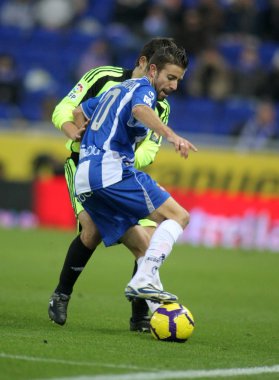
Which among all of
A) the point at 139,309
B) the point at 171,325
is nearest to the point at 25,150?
the point at 139,309

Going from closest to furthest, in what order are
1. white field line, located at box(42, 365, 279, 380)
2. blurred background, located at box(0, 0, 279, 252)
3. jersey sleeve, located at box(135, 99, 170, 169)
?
white field line, located at box(42, 365, 279, 380) → jersey sleeve, located at box(135, 99, 170, 169) → blurred background, located at box(0, 0, 279, 252)

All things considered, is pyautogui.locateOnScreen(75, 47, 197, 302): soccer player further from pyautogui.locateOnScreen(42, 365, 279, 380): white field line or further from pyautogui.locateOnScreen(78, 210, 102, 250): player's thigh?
pyautogui.locateOnScreen(42, 365, 279, 380): white field line

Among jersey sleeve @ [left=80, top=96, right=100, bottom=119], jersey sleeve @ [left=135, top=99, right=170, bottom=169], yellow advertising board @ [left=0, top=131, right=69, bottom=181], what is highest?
jersey sleeve @ [left=80, top=96, right=100, bottom=119]

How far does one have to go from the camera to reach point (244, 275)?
13.2 meters

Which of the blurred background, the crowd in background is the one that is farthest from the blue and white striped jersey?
the crowd in background

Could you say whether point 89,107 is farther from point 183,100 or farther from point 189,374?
point 183,100

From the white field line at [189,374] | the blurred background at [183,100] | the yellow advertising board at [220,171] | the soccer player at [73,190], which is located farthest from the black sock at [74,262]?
the yellow advertising board at [220,171]

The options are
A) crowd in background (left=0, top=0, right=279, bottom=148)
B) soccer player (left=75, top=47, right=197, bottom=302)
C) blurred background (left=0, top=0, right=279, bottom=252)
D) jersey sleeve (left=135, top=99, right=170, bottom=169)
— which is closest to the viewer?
soccer player (left=75, top=47, right=197, bottom=302)

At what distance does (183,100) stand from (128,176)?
13.4m

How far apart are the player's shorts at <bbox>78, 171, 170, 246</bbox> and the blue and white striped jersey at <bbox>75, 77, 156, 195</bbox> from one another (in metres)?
0.07

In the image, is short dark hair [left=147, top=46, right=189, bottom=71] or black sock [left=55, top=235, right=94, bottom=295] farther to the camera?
black sock [left=55, top=235, right=94, bottom=295]

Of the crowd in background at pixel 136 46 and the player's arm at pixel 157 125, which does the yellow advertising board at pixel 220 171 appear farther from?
the player's arm at pixel 157 125

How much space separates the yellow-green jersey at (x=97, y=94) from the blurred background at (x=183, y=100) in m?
9.45

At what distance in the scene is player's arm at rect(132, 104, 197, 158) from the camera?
6812 mm
